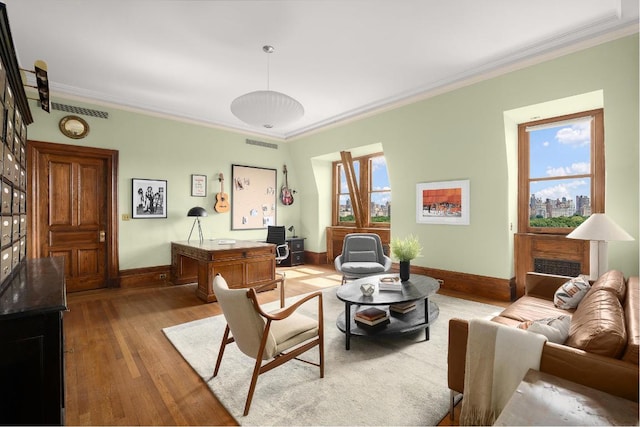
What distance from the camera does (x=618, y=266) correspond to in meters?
3.41

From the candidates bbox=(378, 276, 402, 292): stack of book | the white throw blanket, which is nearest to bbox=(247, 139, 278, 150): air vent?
bbox=(378, 276, 402, 292): stack of book

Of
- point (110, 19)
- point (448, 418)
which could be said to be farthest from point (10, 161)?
point (448, 418)

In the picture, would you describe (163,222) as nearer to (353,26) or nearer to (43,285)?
(43,285)

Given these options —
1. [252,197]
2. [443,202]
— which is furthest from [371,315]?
[252,197]

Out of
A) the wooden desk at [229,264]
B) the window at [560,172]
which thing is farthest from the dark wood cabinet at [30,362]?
the window at [560,172]

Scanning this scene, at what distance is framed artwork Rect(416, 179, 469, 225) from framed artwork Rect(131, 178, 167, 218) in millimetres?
4512

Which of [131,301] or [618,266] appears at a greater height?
[618,266]

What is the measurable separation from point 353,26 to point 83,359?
402cm

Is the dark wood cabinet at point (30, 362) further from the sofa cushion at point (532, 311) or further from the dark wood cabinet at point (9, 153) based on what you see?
the sofa cushion at point (532, 311)

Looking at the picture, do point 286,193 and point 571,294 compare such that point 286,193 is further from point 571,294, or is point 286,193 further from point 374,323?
point 571,294

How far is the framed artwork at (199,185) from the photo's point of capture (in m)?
5.98

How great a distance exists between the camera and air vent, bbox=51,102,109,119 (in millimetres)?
4686

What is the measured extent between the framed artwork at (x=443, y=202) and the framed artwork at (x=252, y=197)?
11.2 feet

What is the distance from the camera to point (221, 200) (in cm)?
632
